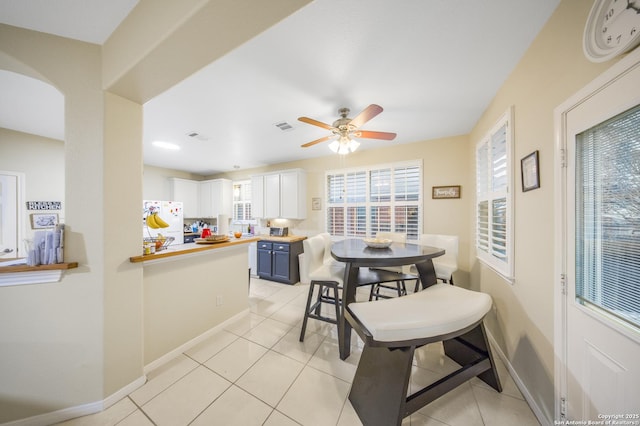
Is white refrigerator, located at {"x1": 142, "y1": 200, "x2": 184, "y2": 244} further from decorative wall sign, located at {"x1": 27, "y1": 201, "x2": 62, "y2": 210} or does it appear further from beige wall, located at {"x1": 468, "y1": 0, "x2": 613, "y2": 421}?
beige wall, located at {"x1": 468, "y1": 0, "x2": 613, "y2": 421}

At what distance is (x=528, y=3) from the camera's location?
44.6 inches

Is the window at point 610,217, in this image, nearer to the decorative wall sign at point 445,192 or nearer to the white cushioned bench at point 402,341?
the white cushioned bench at point 402,341

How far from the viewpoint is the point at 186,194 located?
5.26 metres

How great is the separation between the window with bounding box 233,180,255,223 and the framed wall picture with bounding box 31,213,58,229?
297 centimetres

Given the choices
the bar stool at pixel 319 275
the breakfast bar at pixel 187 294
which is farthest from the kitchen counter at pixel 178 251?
the bar stool at pixel 319 275

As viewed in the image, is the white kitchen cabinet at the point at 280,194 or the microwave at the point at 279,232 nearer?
the white kitchen cabinet at the point at 280,194

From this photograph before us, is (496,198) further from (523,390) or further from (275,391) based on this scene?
(275,391)

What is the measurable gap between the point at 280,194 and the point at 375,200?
81.2 inches

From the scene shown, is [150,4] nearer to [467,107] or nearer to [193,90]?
[193,90]

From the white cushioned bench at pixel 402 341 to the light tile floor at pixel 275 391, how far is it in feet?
0.65

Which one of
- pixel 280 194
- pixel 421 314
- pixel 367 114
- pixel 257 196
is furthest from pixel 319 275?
pixel 257 196

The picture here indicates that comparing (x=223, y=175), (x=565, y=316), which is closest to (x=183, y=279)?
(x=565, y=316)

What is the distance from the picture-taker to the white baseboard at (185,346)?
66.3 inches

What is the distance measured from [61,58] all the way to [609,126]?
10.3 ft
